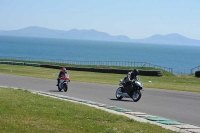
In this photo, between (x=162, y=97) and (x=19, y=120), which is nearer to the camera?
(x=19, y=120)

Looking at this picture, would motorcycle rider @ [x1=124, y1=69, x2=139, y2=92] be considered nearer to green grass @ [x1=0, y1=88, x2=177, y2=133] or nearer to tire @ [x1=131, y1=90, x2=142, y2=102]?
tire @ [x1=131, y1=90, x2=142, y2=102]

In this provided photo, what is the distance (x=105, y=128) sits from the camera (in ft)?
32.0

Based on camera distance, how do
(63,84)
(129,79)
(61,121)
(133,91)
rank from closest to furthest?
(61,121) < (129,79) < (133,91) < (63,84)

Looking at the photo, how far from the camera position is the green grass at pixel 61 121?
9.39m

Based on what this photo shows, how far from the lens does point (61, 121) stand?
10.4 meters

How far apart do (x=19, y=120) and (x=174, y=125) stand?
3.94 meters

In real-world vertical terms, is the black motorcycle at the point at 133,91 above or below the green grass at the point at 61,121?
above

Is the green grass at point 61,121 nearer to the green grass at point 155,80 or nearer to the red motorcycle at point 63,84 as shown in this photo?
the red motorcycle at point 63,84

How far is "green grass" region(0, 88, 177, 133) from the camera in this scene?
9391mm

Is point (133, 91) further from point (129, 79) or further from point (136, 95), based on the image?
point (129, 79)

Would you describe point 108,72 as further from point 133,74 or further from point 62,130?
point 62,130

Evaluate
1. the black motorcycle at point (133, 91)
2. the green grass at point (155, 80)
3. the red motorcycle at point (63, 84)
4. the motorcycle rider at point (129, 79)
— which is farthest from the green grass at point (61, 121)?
the green grass at point (155, 80)

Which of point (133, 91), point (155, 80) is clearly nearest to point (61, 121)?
point (133, 91)

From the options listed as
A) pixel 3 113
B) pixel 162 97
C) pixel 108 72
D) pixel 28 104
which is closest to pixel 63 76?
pixel 162 97
